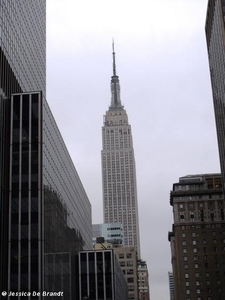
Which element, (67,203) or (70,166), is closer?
(67,203)

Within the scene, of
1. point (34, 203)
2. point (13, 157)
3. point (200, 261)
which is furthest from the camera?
point (200, 261)

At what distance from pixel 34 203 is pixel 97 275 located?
133ft

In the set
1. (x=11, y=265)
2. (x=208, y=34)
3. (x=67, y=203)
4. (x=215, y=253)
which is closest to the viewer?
(x=11, y=265)

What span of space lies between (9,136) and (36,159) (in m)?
4.71

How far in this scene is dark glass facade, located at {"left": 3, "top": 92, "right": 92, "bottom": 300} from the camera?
66562 millimetres

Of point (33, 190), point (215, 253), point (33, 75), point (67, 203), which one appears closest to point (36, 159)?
point (33, 190)

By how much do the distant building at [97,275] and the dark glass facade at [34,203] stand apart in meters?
16.7

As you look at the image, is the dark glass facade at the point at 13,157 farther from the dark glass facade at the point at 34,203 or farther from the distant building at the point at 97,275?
the distant building at the point at 97,275

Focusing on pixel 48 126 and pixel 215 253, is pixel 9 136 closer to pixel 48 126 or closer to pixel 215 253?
pixel 48 126

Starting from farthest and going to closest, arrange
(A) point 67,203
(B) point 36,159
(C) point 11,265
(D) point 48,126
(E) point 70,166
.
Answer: (E) point 70,166 → (A) point 67,203 → (D) point 48,126 → (B) point 36,159 → (C) point 11,265

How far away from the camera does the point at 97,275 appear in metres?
105

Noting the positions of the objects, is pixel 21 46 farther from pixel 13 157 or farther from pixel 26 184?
pixel 26 184

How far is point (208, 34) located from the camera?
14038 centimetres

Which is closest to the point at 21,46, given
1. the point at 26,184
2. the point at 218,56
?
the point at 26,184
